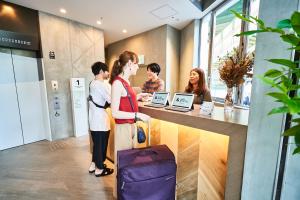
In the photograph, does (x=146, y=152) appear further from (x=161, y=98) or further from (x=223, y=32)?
(x=223, y=32)

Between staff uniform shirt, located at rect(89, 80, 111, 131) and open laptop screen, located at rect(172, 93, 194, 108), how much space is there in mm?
1051

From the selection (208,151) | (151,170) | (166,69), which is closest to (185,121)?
(208,151)

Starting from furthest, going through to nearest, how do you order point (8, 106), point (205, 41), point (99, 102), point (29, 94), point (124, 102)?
point (205, 41), point (29, 94), point (8, 106), point (99, 102), point (124, 102)

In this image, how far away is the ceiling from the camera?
312 cm

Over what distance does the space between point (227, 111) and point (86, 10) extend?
3566 millimetres

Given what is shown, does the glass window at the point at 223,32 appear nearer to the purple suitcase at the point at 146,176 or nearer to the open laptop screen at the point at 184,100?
the open laptop screen at the point at 184,100

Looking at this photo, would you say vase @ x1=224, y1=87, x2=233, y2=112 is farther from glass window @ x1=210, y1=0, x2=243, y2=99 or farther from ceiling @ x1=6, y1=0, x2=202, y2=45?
ceiling @ x1=6, y1=0, x2=202, y2=45

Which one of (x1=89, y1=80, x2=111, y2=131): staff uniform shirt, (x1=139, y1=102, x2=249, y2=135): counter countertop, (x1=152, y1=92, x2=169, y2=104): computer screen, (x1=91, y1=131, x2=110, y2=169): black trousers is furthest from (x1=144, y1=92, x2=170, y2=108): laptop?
(x1=91, y1=131, x2=110, y2=169): black trousers

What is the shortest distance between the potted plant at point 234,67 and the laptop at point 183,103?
324 mm

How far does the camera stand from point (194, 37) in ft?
13.6

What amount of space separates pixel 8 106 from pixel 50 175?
2.06 m

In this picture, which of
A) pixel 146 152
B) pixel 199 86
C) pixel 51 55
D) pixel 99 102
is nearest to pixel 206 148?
pixel 146 152

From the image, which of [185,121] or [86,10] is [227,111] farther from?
[86,10]

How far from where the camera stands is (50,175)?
7.90 ft
